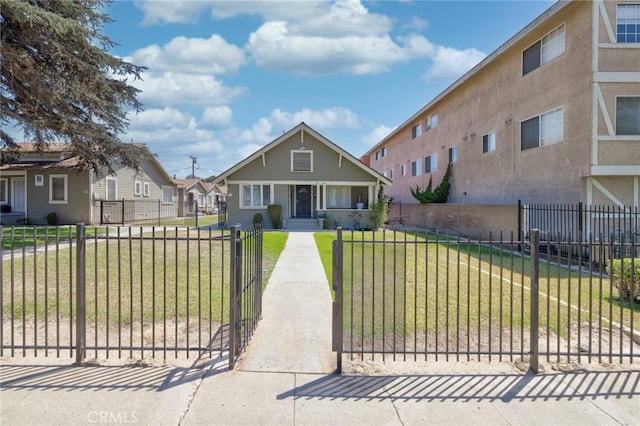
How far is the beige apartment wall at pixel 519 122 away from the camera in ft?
42.9

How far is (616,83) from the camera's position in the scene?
41.0 ft

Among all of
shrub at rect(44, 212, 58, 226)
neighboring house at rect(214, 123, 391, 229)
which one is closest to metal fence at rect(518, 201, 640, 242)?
neighboring house at rect(214, 123, 391, 229)

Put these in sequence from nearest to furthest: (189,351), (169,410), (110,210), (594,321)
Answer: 1. (169,410)
2. (189,351)
3. (594,321)
4. (110,210)

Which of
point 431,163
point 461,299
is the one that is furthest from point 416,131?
point 461,299

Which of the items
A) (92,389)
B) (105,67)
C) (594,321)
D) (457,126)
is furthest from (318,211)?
(92,389)

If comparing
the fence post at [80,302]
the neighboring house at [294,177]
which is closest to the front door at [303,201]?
the neighboring house at [294,177]

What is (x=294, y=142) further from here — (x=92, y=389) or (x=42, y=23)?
(x=92, y=389)

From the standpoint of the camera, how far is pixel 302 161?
2312 centimetres

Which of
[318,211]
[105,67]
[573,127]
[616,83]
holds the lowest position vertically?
[318,211]

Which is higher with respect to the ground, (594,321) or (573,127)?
(573,127)

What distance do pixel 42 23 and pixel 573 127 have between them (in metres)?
19.4

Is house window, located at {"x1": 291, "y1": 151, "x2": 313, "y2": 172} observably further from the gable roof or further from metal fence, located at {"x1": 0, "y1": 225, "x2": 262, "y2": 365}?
metal fence, located at {"x1": 0, "y1": 225, "x2": 262, "y2": 365}

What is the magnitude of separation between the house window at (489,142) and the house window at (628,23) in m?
6.85

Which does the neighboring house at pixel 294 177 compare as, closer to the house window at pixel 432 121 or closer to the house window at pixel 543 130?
the house window at pixel 432 121
